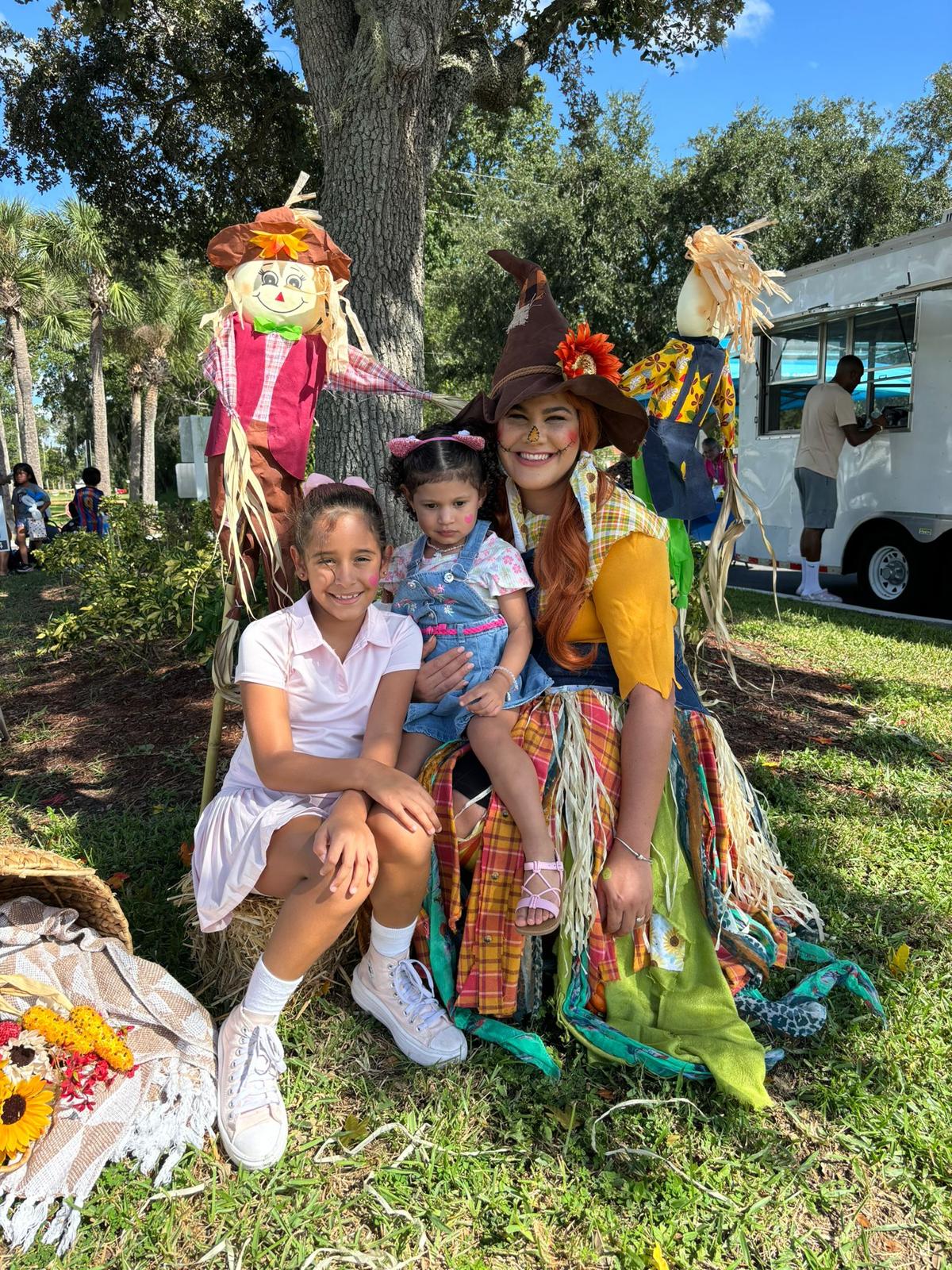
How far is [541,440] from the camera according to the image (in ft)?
7.53

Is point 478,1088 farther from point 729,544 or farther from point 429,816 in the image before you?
point 729,544

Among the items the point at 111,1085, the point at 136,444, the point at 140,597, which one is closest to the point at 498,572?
the point at 111,1085

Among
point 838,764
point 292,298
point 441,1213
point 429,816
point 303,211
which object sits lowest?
point 441,1213

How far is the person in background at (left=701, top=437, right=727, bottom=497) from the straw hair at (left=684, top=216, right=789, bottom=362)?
0.29 metres

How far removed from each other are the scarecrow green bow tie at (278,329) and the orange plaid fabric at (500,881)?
1267 millimetres

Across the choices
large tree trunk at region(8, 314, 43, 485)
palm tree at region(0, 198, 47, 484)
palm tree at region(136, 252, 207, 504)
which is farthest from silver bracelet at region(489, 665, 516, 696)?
palm tree at region(136, 252, 207, 504)

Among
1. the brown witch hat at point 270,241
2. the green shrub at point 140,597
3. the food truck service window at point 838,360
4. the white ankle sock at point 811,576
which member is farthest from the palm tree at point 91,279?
the brown witch hat at point 270,241

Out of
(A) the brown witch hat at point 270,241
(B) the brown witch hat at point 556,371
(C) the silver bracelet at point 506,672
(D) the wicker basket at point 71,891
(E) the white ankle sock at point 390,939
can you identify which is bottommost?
(E) the white ankle sock at point 390,939

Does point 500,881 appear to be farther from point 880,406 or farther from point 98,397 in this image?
point 98,397

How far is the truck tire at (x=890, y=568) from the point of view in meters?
7.34

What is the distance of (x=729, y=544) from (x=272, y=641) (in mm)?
1581

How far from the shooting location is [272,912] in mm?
2188

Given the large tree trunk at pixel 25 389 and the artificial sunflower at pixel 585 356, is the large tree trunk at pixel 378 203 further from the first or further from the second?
the large tree trunk at pixel 25 389

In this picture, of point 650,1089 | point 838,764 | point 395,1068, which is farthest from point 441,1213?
point 838,764
